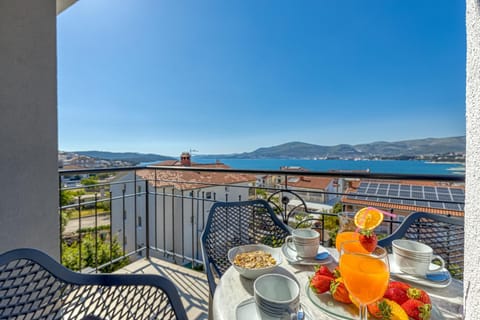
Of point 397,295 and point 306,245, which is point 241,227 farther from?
point 397,295

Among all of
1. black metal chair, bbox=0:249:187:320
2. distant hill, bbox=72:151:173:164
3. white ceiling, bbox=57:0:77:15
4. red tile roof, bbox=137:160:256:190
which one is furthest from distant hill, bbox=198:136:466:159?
distant hill, bbox=72:151:173:164

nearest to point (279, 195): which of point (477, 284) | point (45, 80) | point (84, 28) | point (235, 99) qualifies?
point (477, 284)

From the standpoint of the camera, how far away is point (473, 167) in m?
0.37

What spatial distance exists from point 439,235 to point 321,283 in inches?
40.4

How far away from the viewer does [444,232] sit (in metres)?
1.20

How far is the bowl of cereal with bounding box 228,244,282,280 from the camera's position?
78 cm

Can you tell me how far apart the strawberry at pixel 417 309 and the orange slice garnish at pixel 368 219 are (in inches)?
9.4

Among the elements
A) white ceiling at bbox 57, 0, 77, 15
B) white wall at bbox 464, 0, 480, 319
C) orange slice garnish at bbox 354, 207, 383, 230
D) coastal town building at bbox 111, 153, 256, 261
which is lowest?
coastal town building at bbox 111, 153, 256, 261

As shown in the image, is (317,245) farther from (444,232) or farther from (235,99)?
(235,99)

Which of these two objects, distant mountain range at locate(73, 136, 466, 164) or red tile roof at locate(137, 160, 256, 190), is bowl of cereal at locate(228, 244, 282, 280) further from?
red tile roof at locate(137, 160, 256, 190)

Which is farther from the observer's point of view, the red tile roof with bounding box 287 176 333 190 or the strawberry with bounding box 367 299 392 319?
the red tile roof with bounding box 287 176 333 190

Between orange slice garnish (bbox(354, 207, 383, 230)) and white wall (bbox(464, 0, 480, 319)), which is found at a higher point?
white wall (bbox(464, 0, 480, 319))

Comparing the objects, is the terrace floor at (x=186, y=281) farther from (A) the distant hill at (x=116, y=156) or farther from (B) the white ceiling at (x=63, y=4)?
(B) the white ceiling at (x=63, y=4)

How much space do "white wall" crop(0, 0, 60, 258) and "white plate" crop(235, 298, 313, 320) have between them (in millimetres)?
1604
